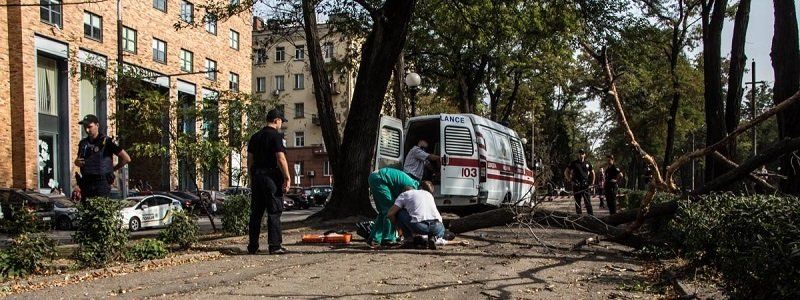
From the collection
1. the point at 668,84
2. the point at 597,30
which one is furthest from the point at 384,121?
the point at 668,84

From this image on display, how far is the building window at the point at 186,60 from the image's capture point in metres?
40.9

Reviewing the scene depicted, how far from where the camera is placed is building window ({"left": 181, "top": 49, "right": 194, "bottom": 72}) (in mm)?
40875

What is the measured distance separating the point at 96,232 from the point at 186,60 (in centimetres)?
3627

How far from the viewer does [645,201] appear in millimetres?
7691

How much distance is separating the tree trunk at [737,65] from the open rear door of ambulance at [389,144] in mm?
7108

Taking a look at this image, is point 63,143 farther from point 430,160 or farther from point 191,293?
point 191,293

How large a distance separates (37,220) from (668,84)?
22.9 m

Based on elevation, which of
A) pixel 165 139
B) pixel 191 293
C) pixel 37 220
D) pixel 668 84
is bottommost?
pixel 191 293

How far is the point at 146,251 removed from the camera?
7723 millimetres

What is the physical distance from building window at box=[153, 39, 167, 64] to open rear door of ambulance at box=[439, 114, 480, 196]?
29050 mm

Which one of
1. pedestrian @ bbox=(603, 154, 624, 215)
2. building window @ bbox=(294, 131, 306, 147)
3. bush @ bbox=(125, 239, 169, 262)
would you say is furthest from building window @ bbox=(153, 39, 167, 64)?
bush @ bbox=(125, 239, 169, 262)

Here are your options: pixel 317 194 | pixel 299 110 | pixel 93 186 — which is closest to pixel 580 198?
pixel 93 186

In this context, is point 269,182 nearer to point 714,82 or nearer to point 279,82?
point 714,82

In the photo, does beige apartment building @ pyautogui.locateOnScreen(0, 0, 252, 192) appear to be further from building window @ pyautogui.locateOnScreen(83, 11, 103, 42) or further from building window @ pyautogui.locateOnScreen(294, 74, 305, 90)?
building window @ pyautogui.locateOnScreen(294, 74, 305, 90)
